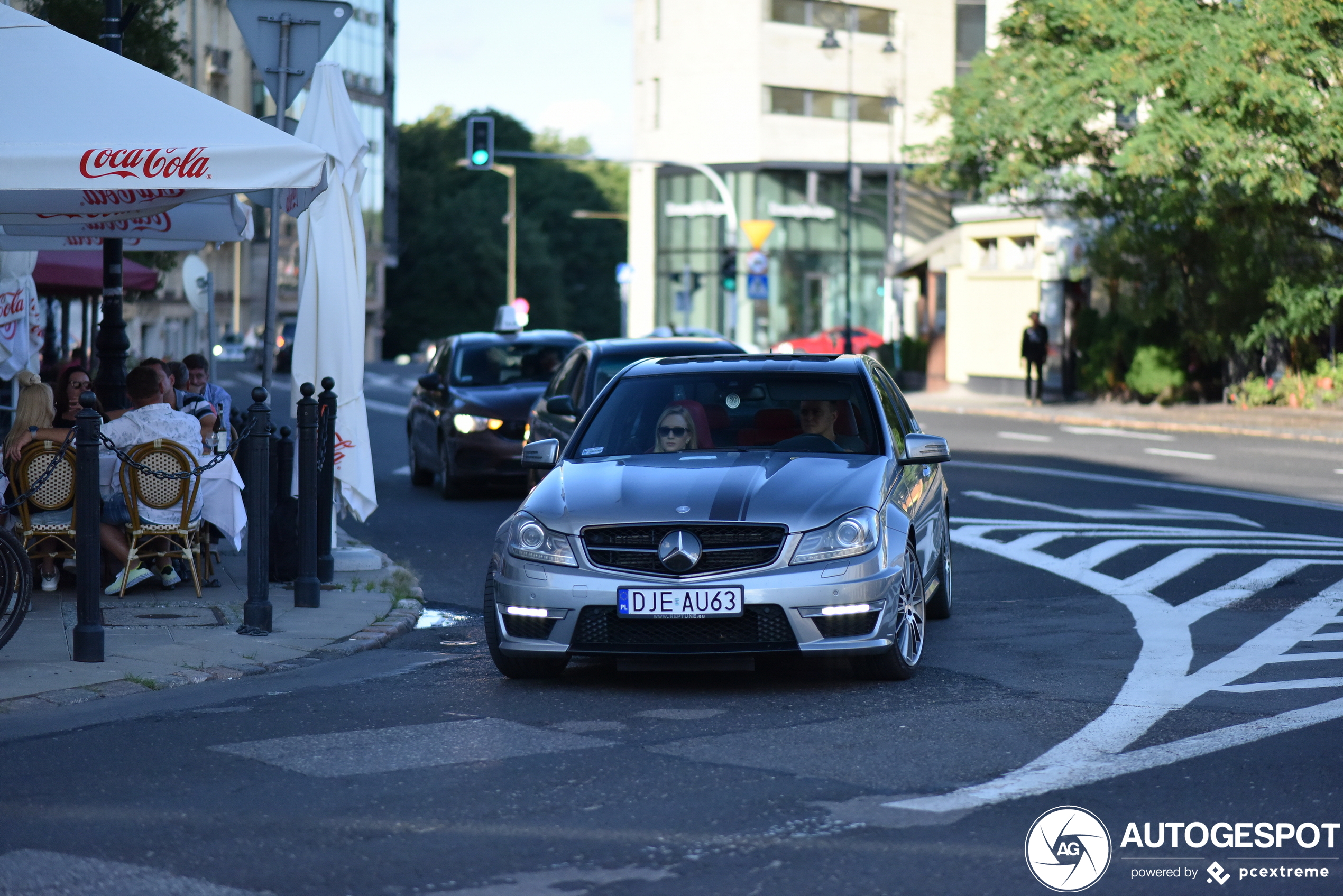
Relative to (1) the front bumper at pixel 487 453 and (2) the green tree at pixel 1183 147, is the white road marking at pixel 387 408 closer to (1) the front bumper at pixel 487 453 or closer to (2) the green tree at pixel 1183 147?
(2) the green tree at pixel 1183 147

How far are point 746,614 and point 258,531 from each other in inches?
121

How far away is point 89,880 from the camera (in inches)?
191

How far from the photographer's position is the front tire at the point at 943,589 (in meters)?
9.82

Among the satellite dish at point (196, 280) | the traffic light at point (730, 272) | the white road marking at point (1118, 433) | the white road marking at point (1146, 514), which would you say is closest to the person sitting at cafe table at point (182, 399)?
the white road marking at point (1146, 514)

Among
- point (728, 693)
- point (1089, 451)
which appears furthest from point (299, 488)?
point (1089, 451)

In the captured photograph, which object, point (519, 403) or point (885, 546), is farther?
point (519, 403)

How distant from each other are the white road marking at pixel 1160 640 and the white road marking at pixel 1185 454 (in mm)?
7988

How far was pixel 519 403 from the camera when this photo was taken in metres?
17.7

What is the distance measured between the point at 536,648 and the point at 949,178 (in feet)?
92.3

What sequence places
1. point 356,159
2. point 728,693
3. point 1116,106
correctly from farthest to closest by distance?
point 1116,106 < point 356,159 < point 728,693

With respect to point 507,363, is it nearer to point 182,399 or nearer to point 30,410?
point 182,399

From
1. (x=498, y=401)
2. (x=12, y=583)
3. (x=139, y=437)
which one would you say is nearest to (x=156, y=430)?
(x=139, y=437)

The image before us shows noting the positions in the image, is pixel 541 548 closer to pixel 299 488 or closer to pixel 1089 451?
pixel 299 488

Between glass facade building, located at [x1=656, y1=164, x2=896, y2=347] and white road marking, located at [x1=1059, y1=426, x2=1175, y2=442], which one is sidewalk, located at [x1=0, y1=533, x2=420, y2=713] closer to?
white road marking, located at [x1=1059, y1=426, x2=1175, y2=442]
